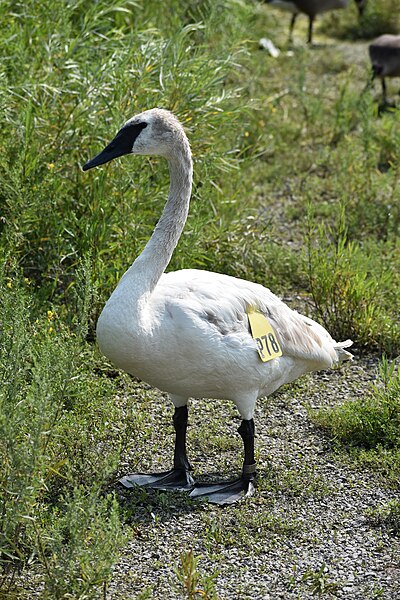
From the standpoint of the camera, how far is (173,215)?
4.81 metres

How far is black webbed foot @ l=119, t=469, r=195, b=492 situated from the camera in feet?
15.7

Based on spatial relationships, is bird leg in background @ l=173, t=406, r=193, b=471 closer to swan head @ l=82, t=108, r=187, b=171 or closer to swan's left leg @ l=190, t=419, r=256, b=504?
swan's left leg @ l=190, t=419, r=256, b=504

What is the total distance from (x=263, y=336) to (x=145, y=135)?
1.07 metres

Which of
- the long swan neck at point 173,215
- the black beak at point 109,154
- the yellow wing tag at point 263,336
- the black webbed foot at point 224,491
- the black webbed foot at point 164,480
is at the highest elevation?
the black beak at point 109,154

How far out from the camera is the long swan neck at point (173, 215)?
470cm

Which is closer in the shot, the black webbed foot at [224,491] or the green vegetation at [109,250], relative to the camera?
the green vegetation at [109,250]

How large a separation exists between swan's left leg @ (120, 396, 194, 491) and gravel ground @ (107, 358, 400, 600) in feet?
0.23

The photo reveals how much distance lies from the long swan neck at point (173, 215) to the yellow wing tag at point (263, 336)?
0.48 m

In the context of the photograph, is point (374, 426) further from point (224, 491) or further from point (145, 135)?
point (145, 135)

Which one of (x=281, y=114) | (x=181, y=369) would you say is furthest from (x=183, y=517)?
(x=281, y=114)

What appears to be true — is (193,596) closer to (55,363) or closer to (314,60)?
(55,363)

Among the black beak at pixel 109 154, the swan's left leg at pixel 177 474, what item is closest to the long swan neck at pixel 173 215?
the black beak at pixel 109 154

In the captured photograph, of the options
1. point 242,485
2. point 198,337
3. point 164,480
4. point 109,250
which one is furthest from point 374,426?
point 109,250

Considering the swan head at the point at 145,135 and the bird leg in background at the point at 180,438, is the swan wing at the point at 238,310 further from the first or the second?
the swan head at the point at 145,135
